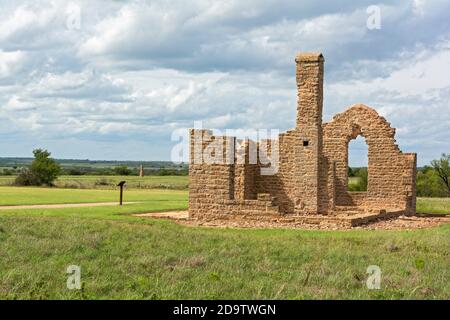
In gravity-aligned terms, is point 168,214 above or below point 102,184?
below

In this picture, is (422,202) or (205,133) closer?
(205,133)

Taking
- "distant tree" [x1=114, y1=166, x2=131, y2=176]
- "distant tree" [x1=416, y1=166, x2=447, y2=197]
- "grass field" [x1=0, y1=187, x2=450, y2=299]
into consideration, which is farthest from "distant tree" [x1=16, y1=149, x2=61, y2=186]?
"distant tree" [x1=114, y1=166, x2=131, y2=176]

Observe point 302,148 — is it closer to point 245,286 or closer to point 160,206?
point 160,206

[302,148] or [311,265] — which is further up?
[302,148]

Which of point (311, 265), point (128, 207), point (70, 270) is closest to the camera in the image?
point (70, 270)

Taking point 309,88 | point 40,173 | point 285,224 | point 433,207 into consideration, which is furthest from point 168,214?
point 40,173

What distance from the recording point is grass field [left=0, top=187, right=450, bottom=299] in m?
9.69

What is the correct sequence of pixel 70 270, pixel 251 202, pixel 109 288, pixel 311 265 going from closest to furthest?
pixel 109 288 → pixel 70 270 → pixel 311 265 → pixel 251 202

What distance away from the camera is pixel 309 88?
22.8m

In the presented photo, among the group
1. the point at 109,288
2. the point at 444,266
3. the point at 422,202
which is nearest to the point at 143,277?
the point at 109,288

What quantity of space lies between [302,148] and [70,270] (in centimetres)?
1353

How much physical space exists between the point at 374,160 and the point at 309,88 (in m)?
7.00

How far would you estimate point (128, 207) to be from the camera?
25.0 m

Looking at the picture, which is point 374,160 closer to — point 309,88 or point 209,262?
point 309,88
